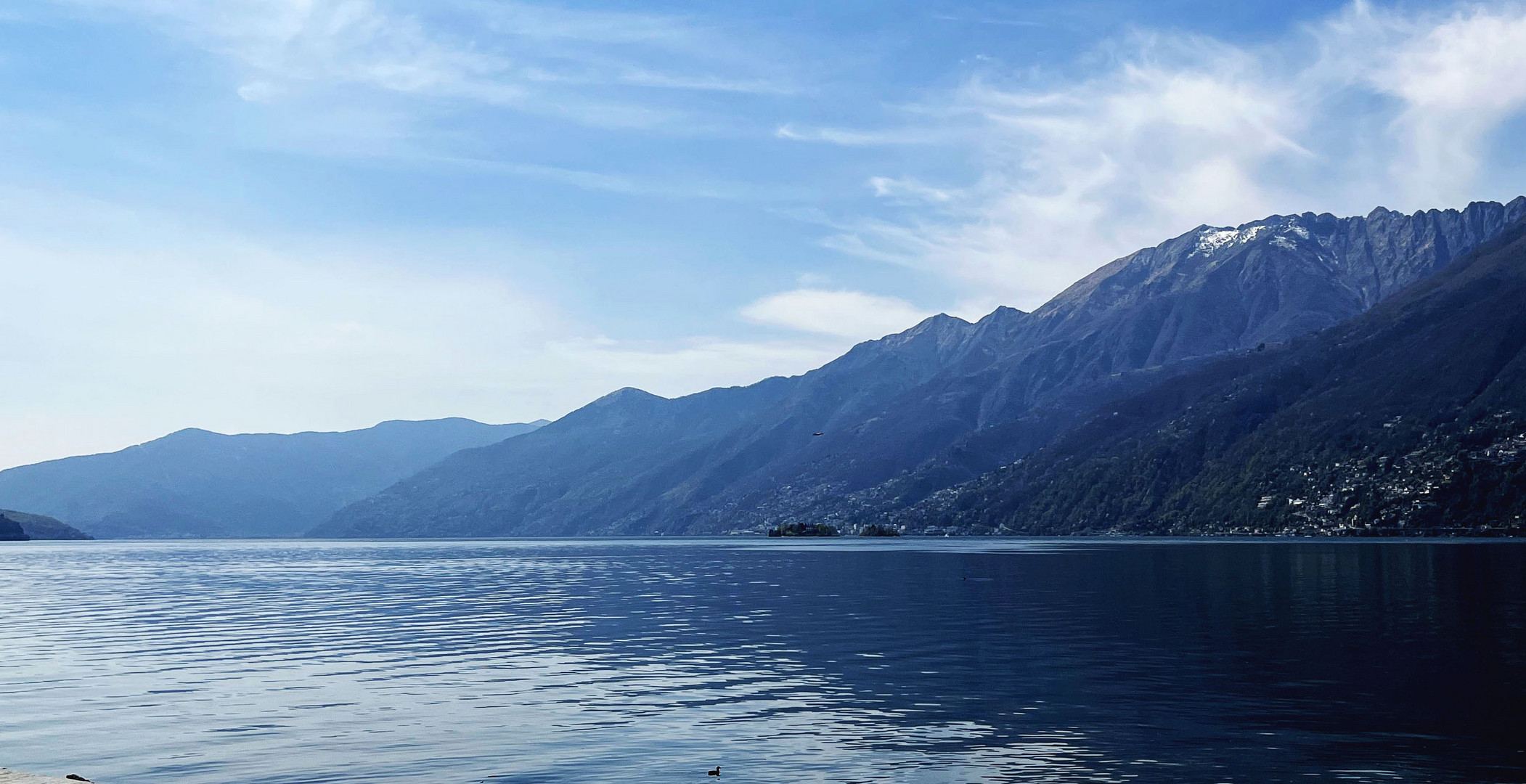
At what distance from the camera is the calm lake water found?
36094mm

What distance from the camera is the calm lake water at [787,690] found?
36.1m

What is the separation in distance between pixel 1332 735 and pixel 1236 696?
833cm

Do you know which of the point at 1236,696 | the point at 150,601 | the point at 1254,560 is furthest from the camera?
the point at 1254,560

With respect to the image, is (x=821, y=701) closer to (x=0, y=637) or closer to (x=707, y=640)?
(x=707, y=640)

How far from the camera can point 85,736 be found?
41.8m

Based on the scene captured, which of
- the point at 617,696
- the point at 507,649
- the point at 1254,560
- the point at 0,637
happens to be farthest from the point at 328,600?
the point at 1254,560

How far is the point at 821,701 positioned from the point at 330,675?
25.8 metres

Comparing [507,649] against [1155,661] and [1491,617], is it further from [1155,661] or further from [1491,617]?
[1491,617]

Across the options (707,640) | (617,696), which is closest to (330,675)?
(617,696)

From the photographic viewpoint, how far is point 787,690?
51656 millimetres

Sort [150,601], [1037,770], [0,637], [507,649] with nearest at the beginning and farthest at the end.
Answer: [1037,770]
[507,649]
[0,637]
[150,601]

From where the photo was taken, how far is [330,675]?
57875 millimetres

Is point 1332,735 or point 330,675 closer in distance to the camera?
point 1332,735

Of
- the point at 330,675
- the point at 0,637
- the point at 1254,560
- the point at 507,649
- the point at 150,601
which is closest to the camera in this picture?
the point at 330,675
